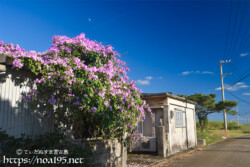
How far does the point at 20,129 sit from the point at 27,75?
1563 mm

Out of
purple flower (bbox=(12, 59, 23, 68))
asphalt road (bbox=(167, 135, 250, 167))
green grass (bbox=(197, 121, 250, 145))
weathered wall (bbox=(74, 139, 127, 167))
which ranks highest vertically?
purple flower (bbox=(12, 59, 23, 68))

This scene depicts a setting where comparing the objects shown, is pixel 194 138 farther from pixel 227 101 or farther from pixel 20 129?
pixel 227 101

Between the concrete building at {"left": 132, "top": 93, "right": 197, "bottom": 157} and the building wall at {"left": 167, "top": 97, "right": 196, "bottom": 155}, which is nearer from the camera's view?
the concrete building at {"left": 132, "top": 93, "right": 197, "bottom": 157}

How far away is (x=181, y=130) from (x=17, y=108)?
1143 cm

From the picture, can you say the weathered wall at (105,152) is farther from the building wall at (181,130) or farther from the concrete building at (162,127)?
the building wall at (181,130)

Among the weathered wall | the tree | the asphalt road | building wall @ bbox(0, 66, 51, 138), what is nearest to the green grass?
the tree

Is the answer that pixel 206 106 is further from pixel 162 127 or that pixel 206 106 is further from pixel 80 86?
pixel 80 86

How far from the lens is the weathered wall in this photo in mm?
6688

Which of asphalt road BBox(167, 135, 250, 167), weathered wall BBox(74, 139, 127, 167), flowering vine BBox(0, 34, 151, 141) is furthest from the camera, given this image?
asphalt road BBox(167, 135, 250, 167)

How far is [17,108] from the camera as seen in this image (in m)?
5.84

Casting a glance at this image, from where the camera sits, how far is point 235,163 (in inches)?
376

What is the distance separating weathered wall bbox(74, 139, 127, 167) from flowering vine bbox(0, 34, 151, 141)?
40 centimetres

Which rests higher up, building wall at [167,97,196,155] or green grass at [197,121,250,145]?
building wall at [167,97,196,155]

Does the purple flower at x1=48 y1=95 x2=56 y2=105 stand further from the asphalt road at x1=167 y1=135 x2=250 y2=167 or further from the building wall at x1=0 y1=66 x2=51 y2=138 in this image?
the asphalt road at x1=167 y1=135 x2=250 y2=167
